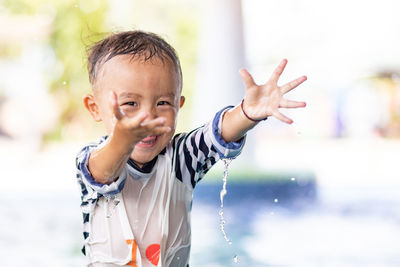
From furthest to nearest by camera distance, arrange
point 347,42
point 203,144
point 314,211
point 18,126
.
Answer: point 347,42
point 18,126
point 314,211
point 203,144

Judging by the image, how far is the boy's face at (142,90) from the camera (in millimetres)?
1697

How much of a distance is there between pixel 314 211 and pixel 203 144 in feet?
11.9

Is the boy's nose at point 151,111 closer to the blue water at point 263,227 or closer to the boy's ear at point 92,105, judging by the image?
the boy's ear at point 92,105

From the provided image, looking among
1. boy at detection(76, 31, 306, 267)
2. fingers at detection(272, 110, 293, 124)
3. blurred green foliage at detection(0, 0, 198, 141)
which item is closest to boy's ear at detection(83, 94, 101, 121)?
boy at detection(76, 31, 306, 267)

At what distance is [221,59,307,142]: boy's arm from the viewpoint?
1654mm

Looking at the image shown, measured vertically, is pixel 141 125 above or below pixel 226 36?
below

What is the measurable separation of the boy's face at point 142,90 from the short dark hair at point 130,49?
0.8 inches

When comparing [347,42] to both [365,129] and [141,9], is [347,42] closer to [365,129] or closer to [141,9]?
[365,129]

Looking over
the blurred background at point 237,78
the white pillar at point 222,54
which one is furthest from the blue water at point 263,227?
the white pillar at point 222,54

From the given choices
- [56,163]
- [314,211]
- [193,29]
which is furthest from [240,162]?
[193,29]

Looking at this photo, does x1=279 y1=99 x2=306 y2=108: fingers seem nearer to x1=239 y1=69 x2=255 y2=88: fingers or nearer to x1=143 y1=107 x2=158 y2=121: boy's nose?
x1=239 y1=69 x2=255 y2=88: fingers

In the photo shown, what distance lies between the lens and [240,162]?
278 inches

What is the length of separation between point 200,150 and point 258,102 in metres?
0.23

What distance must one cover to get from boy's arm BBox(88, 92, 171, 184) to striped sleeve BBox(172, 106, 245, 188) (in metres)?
0.27
